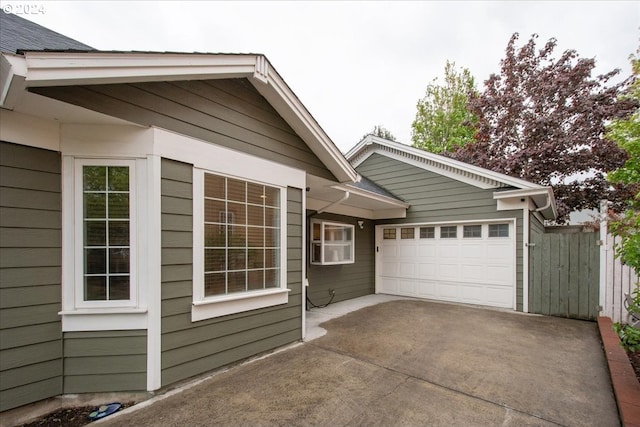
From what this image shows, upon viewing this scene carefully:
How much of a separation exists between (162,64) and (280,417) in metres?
3.23

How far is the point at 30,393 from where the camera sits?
2.31m

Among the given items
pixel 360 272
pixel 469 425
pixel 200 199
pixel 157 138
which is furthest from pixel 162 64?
pixel 360 272

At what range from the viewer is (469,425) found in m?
2.24

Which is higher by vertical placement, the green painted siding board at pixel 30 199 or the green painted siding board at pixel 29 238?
the green painted siding board at pixel 30 199

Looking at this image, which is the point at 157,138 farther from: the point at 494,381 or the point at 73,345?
the point at 494,381

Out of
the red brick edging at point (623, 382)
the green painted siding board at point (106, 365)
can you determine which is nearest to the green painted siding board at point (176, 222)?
the green painted siding board at point (106, 365)

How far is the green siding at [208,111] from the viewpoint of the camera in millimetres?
2369

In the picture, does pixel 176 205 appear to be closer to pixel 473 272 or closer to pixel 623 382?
pixel 623 382

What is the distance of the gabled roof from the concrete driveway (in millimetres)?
2756

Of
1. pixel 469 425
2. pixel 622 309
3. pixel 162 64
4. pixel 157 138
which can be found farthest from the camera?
pixel 622 309

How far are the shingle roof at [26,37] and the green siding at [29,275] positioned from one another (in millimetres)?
1098

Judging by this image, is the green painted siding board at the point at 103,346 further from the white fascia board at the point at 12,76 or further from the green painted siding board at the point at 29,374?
the white fascia board at the point at 12,76

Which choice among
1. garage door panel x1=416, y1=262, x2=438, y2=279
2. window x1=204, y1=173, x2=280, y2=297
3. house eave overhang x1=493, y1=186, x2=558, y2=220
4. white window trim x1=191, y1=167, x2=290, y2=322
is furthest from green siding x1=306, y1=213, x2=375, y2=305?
house eave overhang x1=493, y1=186, x2=558, y2=220

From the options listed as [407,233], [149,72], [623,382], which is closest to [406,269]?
[407,233]
